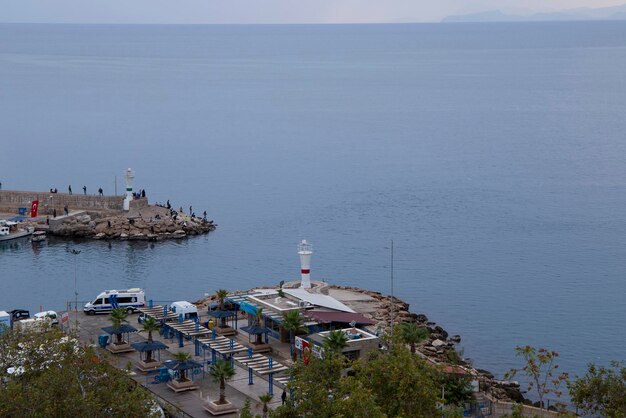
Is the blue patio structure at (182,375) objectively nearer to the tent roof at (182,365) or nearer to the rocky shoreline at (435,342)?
the tent roof at (182,365)

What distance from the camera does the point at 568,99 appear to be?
17725 centimetres

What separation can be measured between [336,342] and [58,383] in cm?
1243

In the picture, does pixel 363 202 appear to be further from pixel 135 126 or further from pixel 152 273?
pixel 135 126

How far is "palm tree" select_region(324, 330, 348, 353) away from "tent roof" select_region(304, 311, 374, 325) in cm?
529

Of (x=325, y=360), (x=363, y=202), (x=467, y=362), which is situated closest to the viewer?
(x=325, y=360)

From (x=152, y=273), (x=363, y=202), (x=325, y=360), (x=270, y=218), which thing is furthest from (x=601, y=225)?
(x=325, y=360)

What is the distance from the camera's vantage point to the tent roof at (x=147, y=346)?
129ft

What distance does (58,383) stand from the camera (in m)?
27.1

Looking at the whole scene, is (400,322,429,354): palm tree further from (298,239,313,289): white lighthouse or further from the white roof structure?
(298,239,313,289): white lighthouse

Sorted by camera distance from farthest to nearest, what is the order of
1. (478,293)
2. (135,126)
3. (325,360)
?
(135,126) < (478,293) < (325,360)

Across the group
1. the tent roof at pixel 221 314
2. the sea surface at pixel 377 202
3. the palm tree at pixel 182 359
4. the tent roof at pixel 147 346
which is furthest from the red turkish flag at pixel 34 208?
the palm tree at pixel 182 359

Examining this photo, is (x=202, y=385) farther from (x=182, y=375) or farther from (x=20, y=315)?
(x=20, y=315)

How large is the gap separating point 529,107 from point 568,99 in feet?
44.4

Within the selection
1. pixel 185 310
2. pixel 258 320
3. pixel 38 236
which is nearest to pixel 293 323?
pixel 258 320
